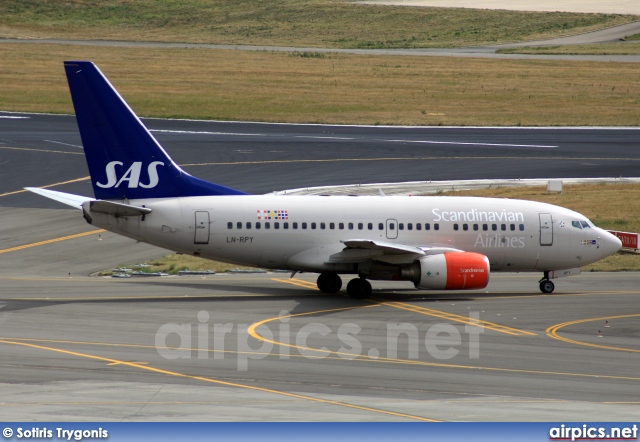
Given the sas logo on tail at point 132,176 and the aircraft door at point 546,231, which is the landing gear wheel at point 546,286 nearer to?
the aircraft door at point 546,231

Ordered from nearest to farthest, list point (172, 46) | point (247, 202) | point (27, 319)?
point (27, 319) → point (247, 202) → point (172, 46)

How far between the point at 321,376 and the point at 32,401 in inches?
297

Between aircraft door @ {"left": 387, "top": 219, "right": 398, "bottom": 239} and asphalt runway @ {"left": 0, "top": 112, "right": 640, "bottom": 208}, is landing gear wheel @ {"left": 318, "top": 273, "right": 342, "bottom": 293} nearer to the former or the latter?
aircraft door @ {"left": 387, "top": 219, "right": 398, "bottom": 239}

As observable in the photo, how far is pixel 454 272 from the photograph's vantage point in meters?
37.8

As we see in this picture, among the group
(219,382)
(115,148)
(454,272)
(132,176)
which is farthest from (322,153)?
(219,382)

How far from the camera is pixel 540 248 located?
40656mm

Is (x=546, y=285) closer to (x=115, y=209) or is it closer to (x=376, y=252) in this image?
(x=376, y=252)

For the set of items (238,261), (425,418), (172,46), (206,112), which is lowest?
(425,418)

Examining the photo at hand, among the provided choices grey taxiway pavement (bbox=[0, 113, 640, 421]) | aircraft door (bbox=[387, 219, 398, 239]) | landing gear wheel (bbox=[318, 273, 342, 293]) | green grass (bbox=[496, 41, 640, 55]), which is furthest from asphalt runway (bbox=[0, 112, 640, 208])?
green grass (bbox=[496, 41, 640, 55])

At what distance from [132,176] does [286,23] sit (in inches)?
5271

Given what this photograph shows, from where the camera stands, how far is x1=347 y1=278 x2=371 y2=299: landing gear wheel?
127 ft

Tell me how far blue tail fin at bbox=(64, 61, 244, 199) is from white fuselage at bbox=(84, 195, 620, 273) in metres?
0.59

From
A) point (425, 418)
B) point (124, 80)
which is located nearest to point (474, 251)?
point (425, 418)

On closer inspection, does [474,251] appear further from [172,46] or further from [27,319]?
[172,46]
